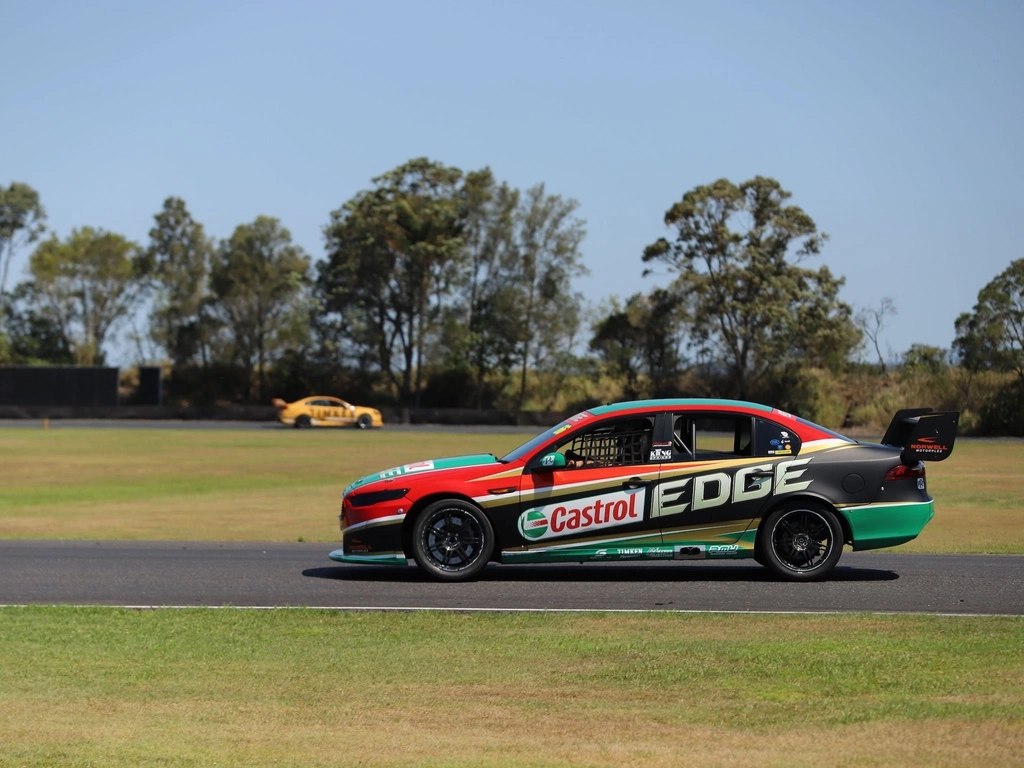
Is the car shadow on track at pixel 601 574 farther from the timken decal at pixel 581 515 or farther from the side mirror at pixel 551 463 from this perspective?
the side mirror at pixel 551 463

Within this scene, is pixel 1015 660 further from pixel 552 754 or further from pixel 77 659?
pixel 77 659

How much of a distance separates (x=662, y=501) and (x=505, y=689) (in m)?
4.46

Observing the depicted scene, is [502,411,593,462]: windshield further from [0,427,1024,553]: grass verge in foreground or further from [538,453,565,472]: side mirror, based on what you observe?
[0,427,1024,553]: grass verge in foreground

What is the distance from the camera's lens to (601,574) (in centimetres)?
1162

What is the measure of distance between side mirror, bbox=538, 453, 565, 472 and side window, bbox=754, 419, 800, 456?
68.8 inches

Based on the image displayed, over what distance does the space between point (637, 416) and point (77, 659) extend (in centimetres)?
531

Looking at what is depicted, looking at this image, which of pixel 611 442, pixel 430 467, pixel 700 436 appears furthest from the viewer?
pixel 430 467

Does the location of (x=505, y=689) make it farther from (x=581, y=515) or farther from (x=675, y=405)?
(x=675, y=405)

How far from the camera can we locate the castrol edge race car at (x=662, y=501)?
10.7m

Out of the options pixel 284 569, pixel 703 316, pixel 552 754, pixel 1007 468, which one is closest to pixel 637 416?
pixel 284 569

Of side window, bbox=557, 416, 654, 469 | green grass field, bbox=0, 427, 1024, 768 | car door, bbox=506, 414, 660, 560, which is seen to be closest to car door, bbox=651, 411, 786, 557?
car door, bbox=506, 414, 660, 560

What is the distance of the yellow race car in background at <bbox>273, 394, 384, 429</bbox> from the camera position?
55.1 m

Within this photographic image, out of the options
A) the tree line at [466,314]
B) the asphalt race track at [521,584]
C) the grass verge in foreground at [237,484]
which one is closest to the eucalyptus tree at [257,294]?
the tree line at [466,314]

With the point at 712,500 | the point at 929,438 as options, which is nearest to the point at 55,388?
the point at 712,500
